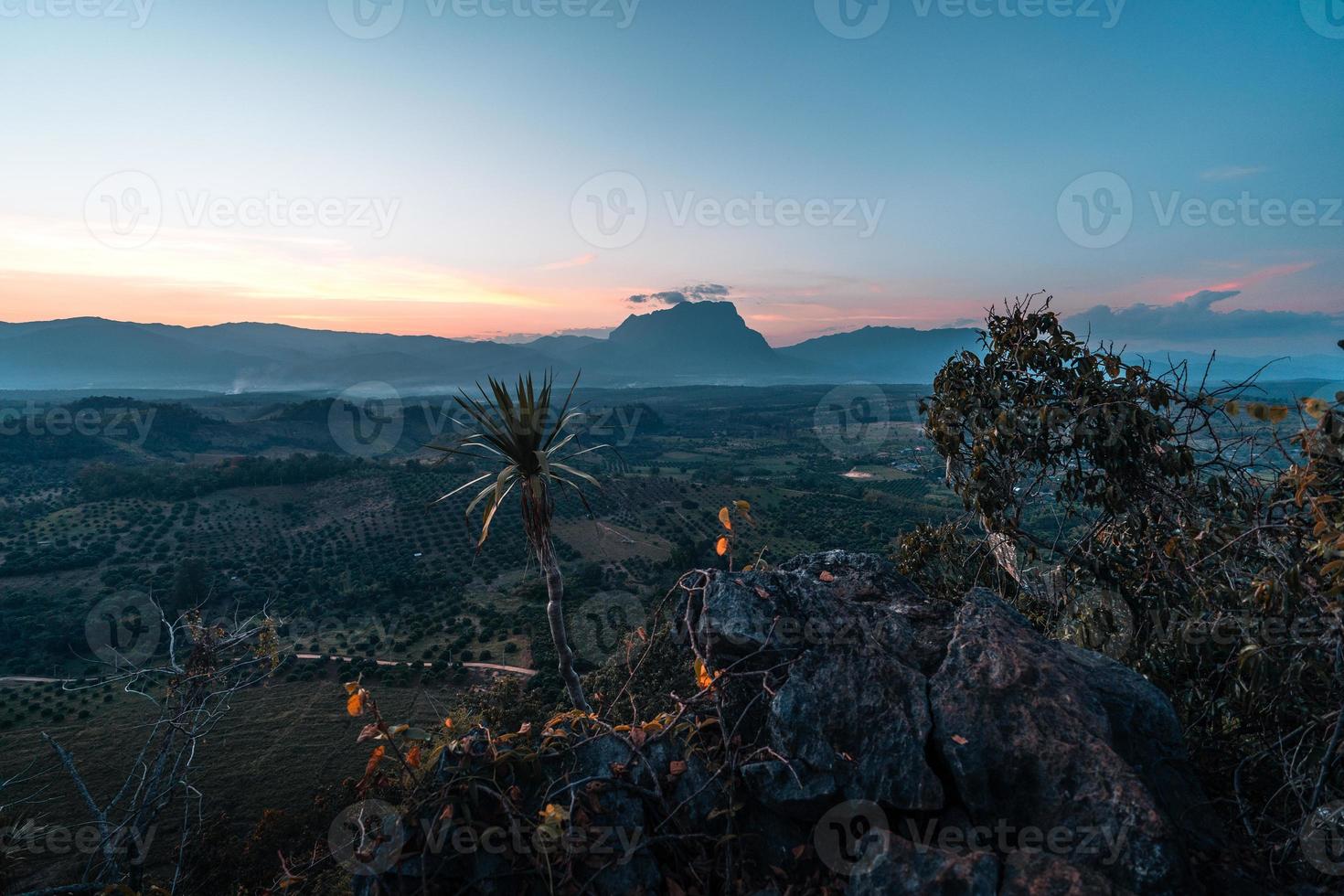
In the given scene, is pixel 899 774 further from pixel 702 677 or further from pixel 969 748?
pixel 702 677

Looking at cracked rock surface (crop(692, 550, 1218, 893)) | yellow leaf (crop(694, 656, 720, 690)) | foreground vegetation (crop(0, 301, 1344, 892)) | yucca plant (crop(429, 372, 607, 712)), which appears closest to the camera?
cracked rock surface (crop(692, 550, 1218, 893))

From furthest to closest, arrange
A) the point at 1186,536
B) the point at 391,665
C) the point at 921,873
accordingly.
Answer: the point at 391,665, the point at 1186,536, the point at 921,873

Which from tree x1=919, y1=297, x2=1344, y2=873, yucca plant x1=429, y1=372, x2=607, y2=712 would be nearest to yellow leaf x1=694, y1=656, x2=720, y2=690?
yucca plant x1=429, y1=372, x2=607, y2=712

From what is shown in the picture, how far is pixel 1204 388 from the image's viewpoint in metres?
5.59

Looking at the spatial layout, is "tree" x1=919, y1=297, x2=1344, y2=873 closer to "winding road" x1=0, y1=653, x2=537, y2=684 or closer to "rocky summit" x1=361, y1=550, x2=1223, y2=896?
"rocky summit" x1=361, y1=550, x2=1223, y2=896

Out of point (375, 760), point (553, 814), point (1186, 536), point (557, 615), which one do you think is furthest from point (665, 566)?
point (553, 814)

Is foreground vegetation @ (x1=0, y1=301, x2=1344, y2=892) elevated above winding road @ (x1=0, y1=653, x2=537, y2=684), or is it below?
above

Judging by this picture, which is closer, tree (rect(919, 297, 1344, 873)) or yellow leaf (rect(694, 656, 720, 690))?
tree (rect(919, 297, 1344, 873))

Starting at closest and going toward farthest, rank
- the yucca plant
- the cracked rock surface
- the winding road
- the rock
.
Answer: the rock → the cracked rock surface → the yucca plant → the winding road

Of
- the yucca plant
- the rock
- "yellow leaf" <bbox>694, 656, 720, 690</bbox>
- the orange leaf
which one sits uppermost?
the yucca plant

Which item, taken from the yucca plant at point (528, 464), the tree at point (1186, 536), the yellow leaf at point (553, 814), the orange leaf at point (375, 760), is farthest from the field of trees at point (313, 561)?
the tree at point (1186, 536)

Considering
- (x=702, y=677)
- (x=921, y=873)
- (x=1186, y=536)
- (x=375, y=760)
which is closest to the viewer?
(x=921, y=873)

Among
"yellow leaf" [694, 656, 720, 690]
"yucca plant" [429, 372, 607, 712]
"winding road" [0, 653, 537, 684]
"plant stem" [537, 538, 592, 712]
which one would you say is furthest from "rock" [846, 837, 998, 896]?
"winding road" [0, 653, 537, 684]

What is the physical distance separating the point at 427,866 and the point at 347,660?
34.1 metres
